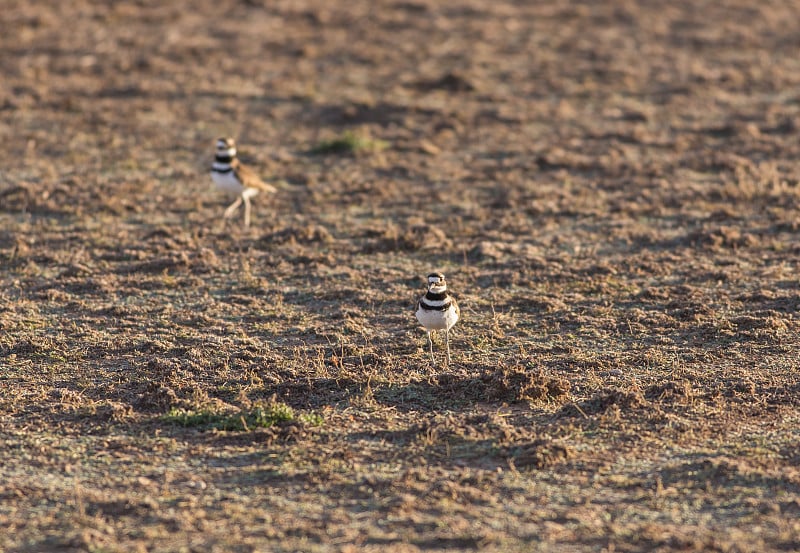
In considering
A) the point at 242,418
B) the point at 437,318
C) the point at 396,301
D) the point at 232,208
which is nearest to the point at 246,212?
the point at 232,208

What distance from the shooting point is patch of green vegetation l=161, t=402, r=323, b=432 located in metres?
8.19

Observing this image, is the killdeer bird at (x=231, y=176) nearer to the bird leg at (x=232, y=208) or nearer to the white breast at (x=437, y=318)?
the bird leg at (x=232, y=208)

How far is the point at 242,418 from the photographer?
8.19m

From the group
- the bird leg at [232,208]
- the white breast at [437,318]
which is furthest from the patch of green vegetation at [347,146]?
the white breast at [437,318]

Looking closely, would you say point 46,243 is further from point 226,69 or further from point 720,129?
point 720,129

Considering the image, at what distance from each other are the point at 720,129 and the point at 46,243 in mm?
10874

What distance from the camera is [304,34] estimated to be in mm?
24312

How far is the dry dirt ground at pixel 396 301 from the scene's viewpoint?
7113 mm

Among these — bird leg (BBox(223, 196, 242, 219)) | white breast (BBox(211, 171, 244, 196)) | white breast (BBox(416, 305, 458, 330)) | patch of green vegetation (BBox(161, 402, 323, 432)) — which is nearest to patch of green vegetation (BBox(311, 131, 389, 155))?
bird leg (BBox(223, 196, 242, 219))

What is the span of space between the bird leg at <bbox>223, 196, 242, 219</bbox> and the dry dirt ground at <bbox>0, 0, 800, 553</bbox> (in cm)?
22

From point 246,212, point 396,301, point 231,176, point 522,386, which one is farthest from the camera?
point 246,212

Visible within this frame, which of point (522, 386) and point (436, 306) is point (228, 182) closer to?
point (436, 306)

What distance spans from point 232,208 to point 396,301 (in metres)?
3.58

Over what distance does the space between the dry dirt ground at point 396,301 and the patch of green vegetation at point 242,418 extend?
2 centimetres
